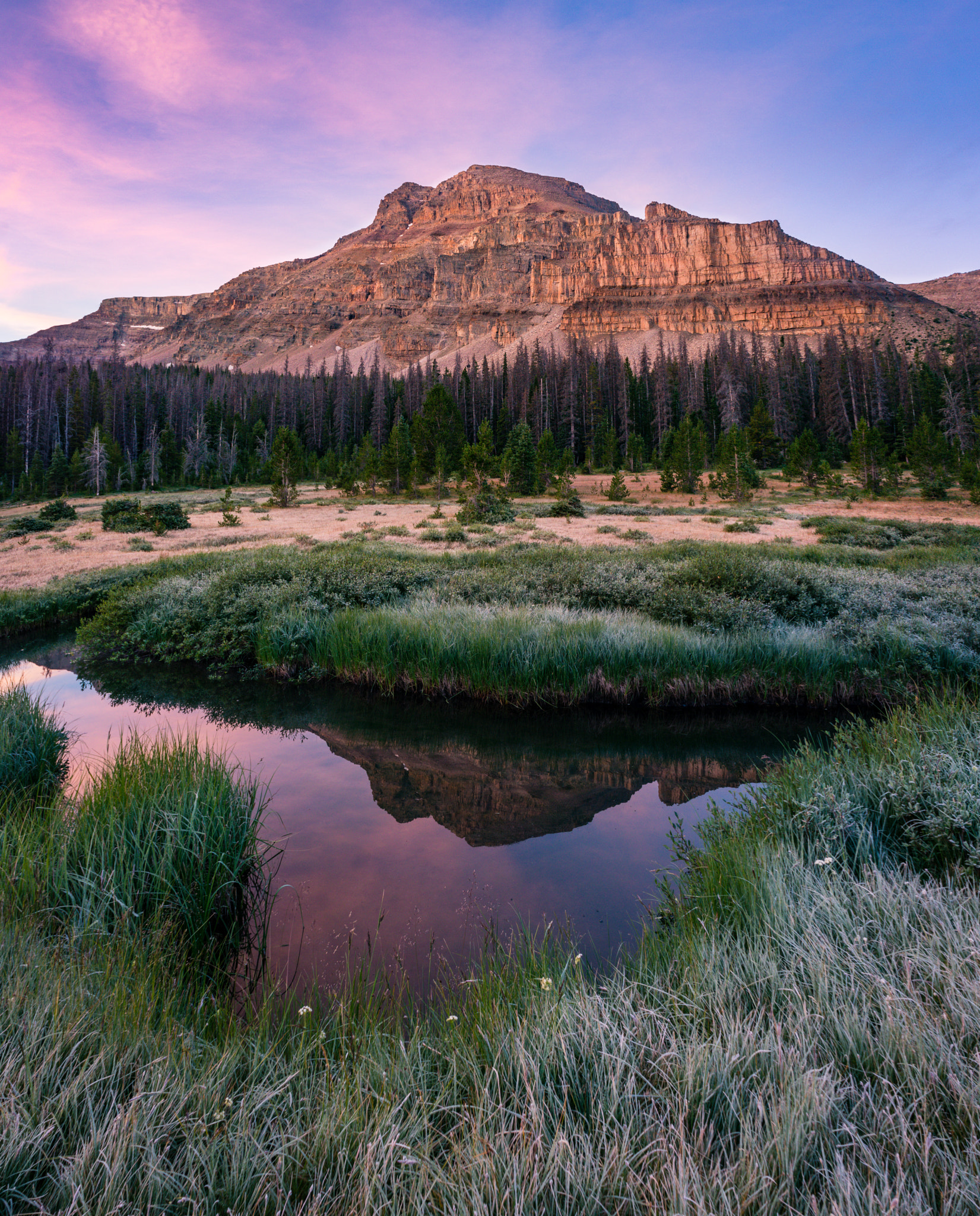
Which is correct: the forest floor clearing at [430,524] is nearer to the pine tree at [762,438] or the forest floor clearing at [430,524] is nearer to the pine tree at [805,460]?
the pine tree at [805,460]

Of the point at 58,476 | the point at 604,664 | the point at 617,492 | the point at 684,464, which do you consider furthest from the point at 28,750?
the point at 58,476

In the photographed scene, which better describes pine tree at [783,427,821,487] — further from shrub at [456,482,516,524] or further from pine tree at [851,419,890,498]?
shrub at [456,482,516,524]

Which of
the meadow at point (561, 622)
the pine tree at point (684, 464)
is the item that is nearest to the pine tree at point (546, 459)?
the pine tree at point (684, 464)

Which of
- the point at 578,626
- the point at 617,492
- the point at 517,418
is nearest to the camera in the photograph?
the point at 578,626

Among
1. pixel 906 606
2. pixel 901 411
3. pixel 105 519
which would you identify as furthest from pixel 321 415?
pixel 906 606

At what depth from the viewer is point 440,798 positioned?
702 centimetres

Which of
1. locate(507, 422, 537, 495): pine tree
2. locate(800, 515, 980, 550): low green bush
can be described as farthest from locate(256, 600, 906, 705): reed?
locate(507, 422, 537, 495): pine tree

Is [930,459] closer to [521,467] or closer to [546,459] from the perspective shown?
[546,459]

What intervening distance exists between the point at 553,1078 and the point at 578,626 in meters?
8.59

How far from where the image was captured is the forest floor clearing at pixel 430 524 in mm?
24172

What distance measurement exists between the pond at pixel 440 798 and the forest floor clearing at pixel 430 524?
13.4 meters

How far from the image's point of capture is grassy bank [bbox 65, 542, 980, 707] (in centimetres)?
980

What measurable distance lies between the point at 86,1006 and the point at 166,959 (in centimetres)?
100

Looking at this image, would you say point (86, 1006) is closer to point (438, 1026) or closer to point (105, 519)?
point (438, 1026)
